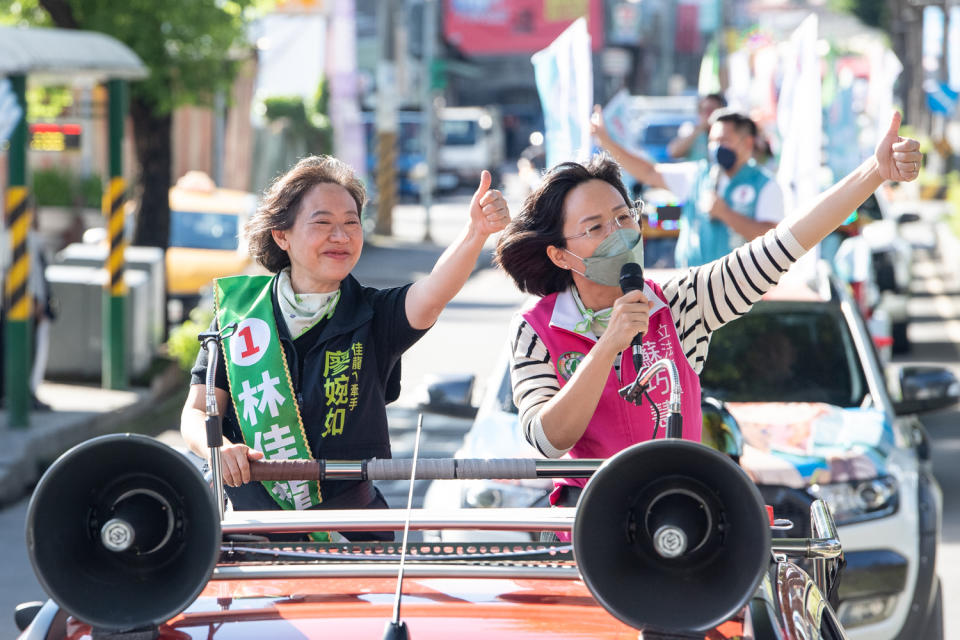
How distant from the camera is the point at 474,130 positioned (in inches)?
1834

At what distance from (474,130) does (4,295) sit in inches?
1440

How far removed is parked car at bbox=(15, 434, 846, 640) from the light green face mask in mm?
953

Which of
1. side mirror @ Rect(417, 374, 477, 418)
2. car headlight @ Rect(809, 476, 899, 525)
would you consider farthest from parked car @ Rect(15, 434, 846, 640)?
side mirror @ Rect(417, 374, 477, 418)

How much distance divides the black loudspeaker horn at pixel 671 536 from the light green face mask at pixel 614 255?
1.13 metres

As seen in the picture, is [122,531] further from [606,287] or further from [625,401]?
[606,287]

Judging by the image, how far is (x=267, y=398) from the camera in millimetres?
3324

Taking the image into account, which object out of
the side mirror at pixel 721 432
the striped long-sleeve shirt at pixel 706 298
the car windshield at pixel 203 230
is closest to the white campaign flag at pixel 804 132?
the side mirror at pixel 721 432

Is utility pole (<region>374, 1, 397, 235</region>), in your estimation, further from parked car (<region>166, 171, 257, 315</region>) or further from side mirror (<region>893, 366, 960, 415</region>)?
side mirror (<region>893, 366, 960, 415</region>)

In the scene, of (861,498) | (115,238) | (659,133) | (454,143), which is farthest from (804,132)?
(454,143)

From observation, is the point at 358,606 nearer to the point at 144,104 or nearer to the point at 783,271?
the point at 783,271

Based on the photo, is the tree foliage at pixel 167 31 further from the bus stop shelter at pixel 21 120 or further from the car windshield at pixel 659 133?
the car windshield at pixel 659 133

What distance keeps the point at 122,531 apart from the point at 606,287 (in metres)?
1.48

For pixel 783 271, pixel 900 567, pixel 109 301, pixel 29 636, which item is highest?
pixel 783 271

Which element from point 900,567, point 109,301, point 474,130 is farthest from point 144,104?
point 474,130
